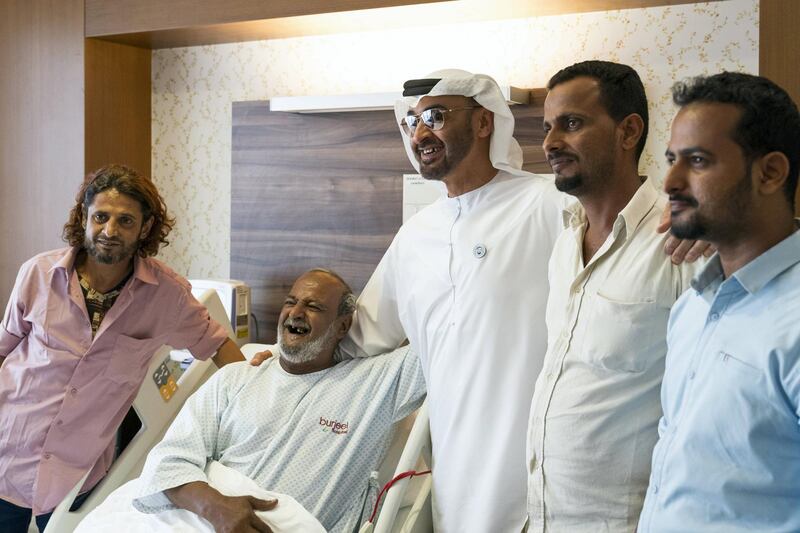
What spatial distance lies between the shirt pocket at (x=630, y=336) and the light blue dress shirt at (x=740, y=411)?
26 centimetres

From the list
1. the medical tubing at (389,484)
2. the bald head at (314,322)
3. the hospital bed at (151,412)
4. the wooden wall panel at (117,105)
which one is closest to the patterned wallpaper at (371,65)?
the wooden wall panel at (117,105)

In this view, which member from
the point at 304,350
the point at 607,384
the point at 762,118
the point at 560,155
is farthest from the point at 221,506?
the point at 762,118

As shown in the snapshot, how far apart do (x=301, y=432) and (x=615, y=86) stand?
1.22m

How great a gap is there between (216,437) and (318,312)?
45 cm

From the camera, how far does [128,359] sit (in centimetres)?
273

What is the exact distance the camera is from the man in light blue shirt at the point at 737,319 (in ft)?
4.11

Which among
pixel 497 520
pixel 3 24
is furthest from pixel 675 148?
pixel 3 24

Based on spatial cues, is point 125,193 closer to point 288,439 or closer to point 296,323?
point 296,323

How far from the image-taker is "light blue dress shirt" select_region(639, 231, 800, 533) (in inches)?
48.9

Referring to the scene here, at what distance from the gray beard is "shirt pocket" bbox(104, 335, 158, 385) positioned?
485 mm

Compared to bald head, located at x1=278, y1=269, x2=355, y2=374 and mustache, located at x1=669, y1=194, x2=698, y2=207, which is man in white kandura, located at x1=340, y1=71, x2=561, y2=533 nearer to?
bald head, located at x1=278, y1=269, x2=355, y2=374

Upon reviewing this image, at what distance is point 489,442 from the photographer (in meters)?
2.17

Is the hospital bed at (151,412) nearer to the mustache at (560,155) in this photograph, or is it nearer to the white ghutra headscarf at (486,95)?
the white ghutra headscarf at (486,95)

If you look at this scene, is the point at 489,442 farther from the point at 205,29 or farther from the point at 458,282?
the point at 205,29
